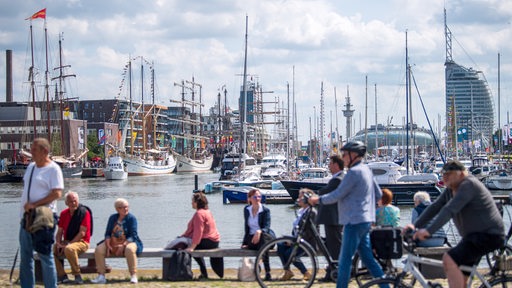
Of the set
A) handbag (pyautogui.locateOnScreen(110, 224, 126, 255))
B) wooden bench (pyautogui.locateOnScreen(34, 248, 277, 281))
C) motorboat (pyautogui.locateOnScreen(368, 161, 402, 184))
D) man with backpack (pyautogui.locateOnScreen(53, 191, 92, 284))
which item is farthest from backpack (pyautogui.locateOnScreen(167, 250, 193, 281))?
motorboat (pyautogui.locateOnScreen(368, 161, 402, 184))

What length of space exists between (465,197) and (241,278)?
214 inches

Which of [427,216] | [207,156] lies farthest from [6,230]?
[207,156]

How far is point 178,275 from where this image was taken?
41.2ft

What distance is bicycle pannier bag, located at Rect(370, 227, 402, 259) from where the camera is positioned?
343 inches

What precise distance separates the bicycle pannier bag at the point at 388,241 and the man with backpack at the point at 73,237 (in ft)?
18.3

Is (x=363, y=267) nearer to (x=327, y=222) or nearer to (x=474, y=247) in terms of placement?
(x=327, y=222)

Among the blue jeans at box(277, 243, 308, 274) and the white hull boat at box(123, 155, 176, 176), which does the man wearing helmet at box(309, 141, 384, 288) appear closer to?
the blue jeans at box(277, 243, 308, 274)

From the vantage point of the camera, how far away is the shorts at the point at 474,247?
25.0ft

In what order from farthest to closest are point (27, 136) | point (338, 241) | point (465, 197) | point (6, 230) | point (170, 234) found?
point (27, 136) < point (6, 230) < point (170, 234) < point (338, 241) < point (465, 197)

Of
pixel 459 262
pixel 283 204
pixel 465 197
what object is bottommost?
pixel 283 204

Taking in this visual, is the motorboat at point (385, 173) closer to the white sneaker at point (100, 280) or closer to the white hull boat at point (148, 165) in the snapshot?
the white sneaker at point (100, 280)

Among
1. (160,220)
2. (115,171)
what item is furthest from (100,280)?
(115,171)

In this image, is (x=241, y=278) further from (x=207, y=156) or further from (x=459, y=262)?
(x=207, y=156)

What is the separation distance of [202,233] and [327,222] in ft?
10.1
